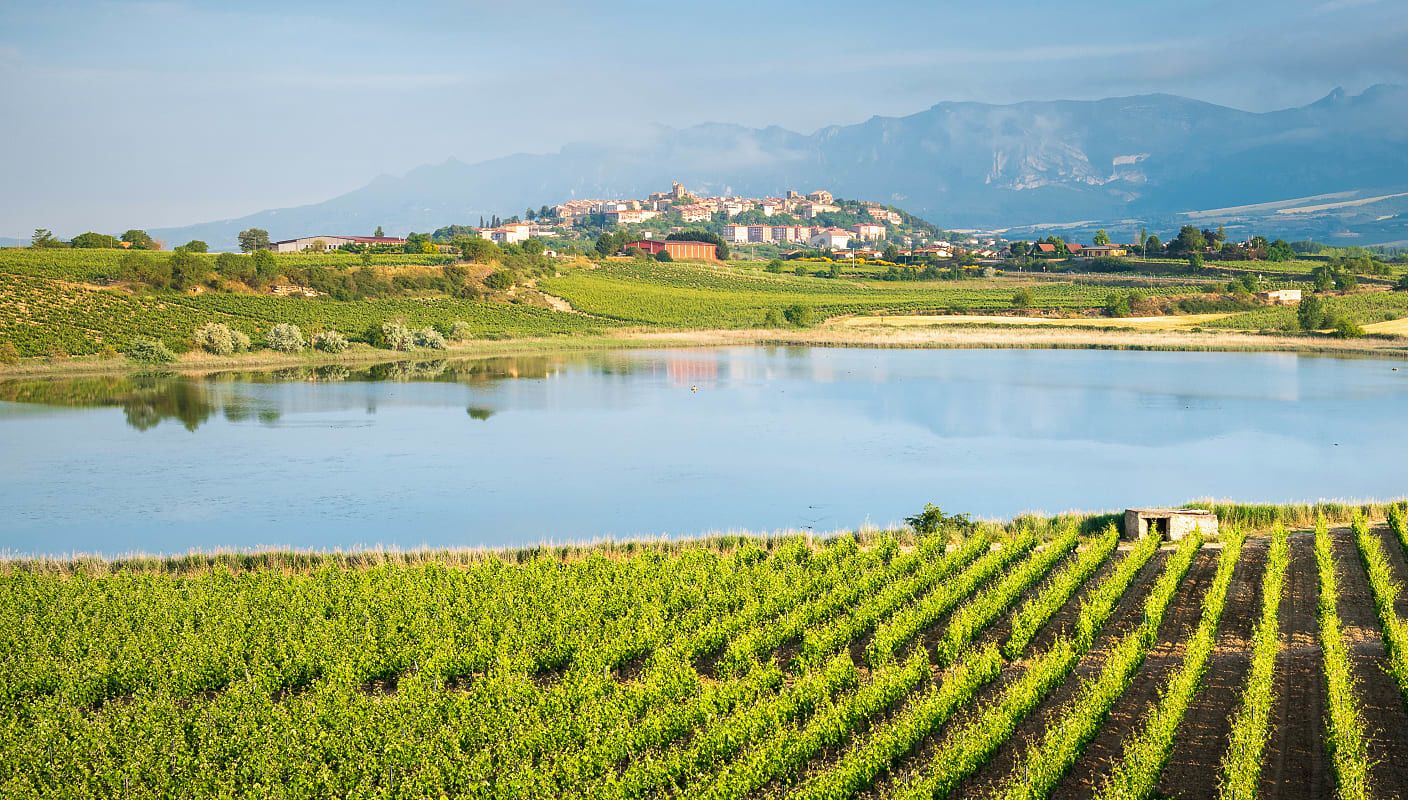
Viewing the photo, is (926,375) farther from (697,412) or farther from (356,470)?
(356,470)

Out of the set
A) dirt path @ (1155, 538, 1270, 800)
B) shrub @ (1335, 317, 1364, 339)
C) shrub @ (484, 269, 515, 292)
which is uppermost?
shrub @ (484, 269, 515, 292)

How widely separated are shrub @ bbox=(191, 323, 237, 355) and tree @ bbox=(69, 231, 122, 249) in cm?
3424

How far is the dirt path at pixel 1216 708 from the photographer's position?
13086 mm

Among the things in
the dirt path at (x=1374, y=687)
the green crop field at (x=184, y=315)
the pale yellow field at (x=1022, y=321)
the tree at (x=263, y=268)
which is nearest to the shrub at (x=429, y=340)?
the green crop field at (x=184, y=315)

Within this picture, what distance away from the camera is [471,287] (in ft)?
278

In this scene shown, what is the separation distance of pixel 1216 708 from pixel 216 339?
5621cm

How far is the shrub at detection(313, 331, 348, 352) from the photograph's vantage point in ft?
216

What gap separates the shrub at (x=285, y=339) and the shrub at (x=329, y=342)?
113cm

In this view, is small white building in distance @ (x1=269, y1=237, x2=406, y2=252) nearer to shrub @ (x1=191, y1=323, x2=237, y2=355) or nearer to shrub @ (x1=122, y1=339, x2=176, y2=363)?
shrub @ (x1=191, y1=323, x2=237, y2=355)

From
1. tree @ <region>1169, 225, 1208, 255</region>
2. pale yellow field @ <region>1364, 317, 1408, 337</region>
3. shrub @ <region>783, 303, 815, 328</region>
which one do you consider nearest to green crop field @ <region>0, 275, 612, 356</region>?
shrub @ <region>783, 303, 815, 328</region>

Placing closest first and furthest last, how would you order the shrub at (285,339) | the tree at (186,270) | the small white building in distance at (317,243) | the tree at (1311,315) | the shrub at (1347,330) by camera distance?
the shrub at (285,339) < the shrub at (1347,330) < the tree at (186,270) < the tree at (1311,315) < the small white building in distance at (317,243)

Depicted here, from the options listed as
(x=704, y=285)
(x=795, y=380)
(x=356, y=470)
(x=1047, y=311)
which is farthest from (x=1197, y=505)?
(x=704, y=285)

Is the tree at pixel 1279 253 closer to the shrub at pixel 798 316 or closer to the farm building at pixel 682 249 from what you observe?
the shrub at pixel 798 316

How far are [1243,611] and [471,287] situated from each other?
70279mm
